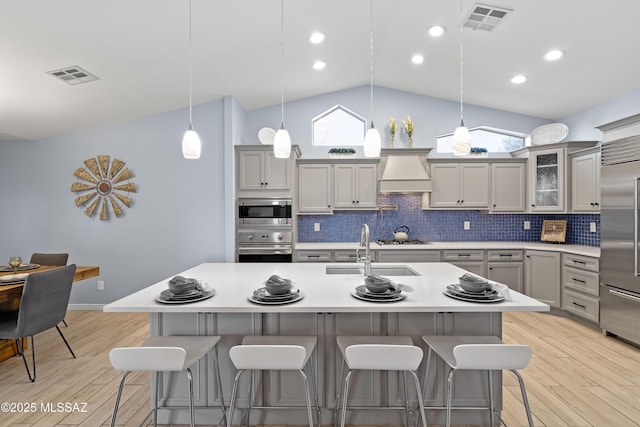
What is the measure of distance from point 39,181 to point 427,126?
5456 mm

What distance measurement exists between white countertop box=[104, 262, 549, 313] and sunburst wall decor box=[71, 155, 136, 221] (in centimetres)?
241

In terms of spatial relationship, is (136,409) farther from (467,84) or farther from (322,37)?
(467,84)

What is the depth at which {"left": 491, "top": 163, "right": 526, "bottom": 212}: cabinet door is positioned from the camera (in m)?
4.73

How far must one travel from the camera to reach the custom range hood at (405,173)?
4605 mm

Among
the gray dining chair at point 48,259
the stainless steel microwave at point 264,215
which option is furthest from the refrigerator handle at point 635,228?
the gray dining chair at point 48,259

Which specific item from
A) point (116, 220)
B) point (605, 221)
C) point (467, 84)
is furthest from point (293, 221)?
point (605, 221)

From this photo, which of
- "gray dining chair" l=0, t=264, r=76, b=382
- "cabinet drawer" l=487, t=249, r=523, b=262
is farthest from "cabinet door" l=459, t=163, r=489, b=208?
"gray dining chair" l=0, t=264, r=76, b=382

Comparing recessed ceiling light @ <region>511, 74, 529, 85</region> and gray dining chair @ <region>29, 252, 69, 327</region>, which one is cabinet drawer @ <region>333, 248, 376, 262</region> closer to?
recessed ceiling light @ <region>511, 74, 529, 85</region>

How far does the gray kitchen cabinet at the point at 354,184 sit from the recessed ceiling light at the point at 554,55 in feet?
7.28

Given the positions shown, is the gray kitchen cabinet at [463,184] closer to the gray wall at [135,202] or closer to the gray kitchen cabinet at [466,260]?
the gray kitchen cabinet at [466,260]

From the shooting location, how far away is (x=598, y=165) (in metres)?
3.92

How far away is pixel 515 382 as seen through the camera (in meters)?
2.59

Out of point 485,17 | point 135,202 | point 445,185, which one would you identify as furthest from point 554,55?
point 135,202

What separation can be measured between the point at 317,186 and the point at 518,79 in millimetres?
2795
